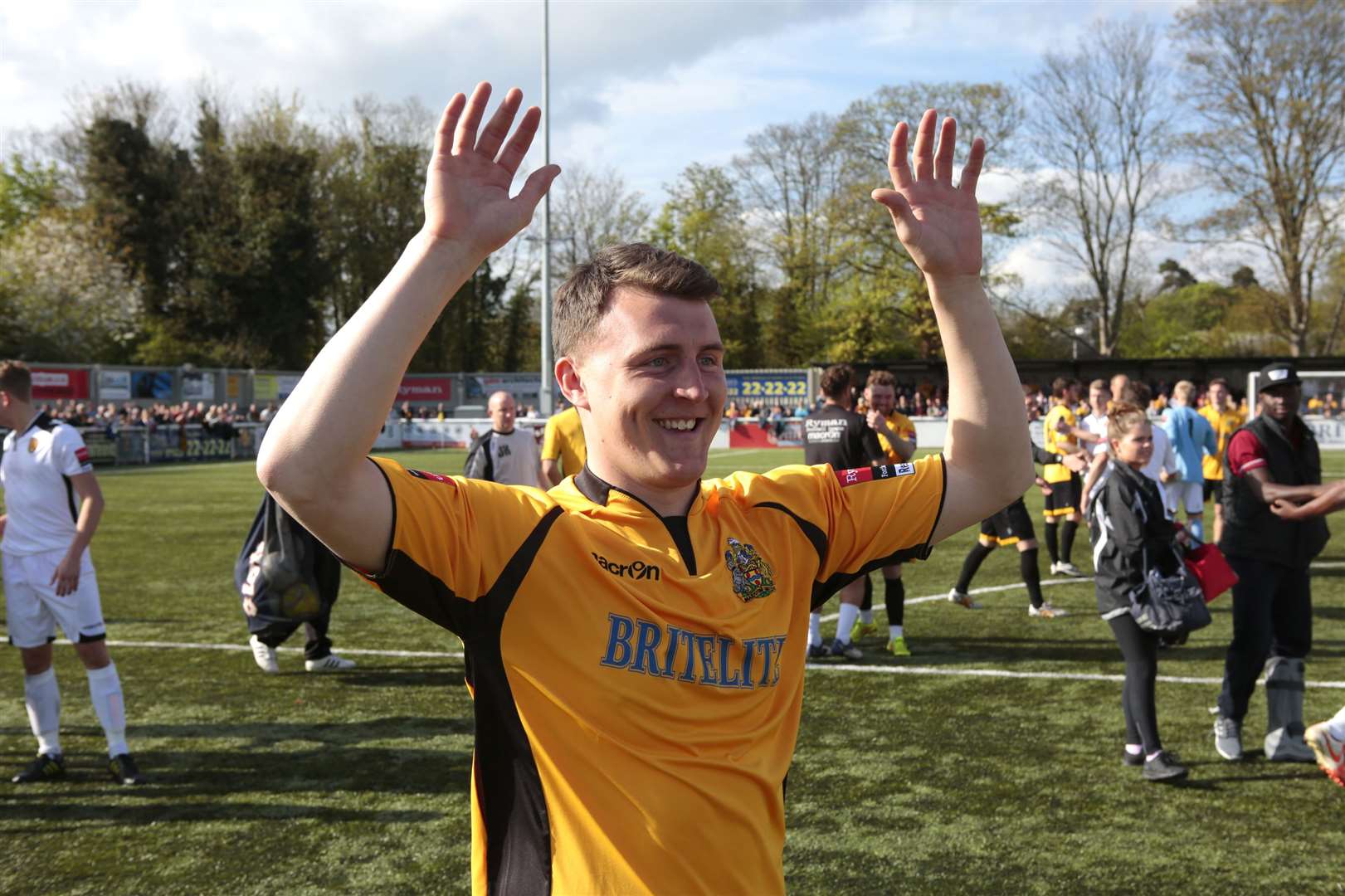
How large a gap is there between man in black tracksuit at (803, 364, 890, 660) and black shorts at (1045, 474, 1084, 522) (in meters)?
4.35

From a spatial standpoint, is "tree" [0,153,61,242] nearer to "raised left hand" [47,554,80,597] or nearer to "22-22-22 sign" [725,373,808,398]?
"22-22-22 sign" [725,373,808,398]

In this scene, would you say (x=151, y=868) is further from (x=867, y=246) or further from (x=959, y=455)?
(x=867, y=246)

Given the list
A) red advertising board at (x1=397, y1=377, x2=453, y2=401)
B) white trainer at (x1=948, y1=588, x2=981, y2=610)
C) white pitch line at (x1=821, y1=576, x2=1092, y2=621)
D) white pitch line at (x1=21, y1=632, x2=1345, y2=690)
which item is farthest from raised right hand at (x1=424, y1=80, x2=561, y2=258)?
red advertising board at (x1=397, y1=377, x2=453, y2=401)

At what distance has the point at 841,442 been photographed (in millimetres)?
8664

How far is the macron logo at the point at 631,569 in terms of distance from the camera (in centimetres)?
215

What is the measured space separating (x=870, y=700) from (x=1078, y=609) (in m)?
3.87

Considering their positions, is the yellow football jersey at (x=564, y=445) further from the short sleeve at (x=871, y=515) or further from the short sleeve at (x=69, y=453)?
the short sleeve at (x=871, y=515)

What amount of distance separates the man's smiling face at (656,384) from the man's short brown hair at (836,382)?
6.62 meters

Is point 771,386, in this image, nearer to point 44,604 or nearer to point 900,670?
point 900,670

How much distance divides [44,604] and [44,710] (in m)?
0.63

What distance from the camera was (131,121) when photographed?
5297 centimetres

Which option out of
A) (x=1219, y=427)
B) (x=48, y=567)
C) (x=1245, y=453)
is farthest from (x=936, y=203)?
(x=1219, y=427)

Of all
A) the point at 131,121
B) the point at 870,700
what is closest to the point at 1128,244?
the point at 870,700

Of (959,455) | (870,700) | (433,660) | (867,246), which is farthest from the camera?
(867,246)
